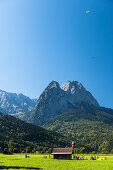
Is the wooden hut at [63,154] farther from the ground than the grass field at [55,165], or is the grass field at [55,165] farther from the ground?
the wooden hut at [63,154]

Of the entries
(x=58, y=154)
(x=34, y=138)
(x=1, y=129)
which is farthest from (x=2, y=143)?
(x=58, y=154)

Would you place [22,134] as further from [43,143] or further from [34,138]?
[43,143]

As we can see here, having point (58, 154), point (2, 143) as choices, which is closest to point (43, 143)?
point (2, 143)

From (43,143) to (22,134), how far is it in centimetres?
2700

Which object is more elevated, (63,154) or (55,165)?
(63,154)

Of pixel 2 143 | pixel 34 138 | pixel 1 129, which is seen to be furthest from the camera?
pixel 34 138

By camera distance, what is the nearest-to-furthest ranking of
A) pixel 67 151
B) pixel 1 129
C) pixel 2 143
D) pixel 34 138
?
pixel 67 151, pixel 2 143, pixel 1 129, pixel 34 138

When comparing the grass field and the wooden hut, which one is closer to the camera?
the grass field

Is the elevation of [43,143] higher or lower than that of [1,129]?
lower

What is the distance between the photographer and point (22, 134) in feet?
647

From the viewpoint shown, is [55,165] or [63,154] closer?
[55,165]

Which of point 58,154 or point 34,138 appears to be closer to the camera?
point 58,154

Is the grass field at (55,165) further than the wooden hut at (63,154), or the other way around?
the wooden hut at (63,154)

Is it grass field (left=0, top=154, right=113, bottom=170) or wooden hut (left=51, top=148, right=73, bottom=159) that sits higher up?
wooden hut (left=51, top=148, right=73, bottom=159)
